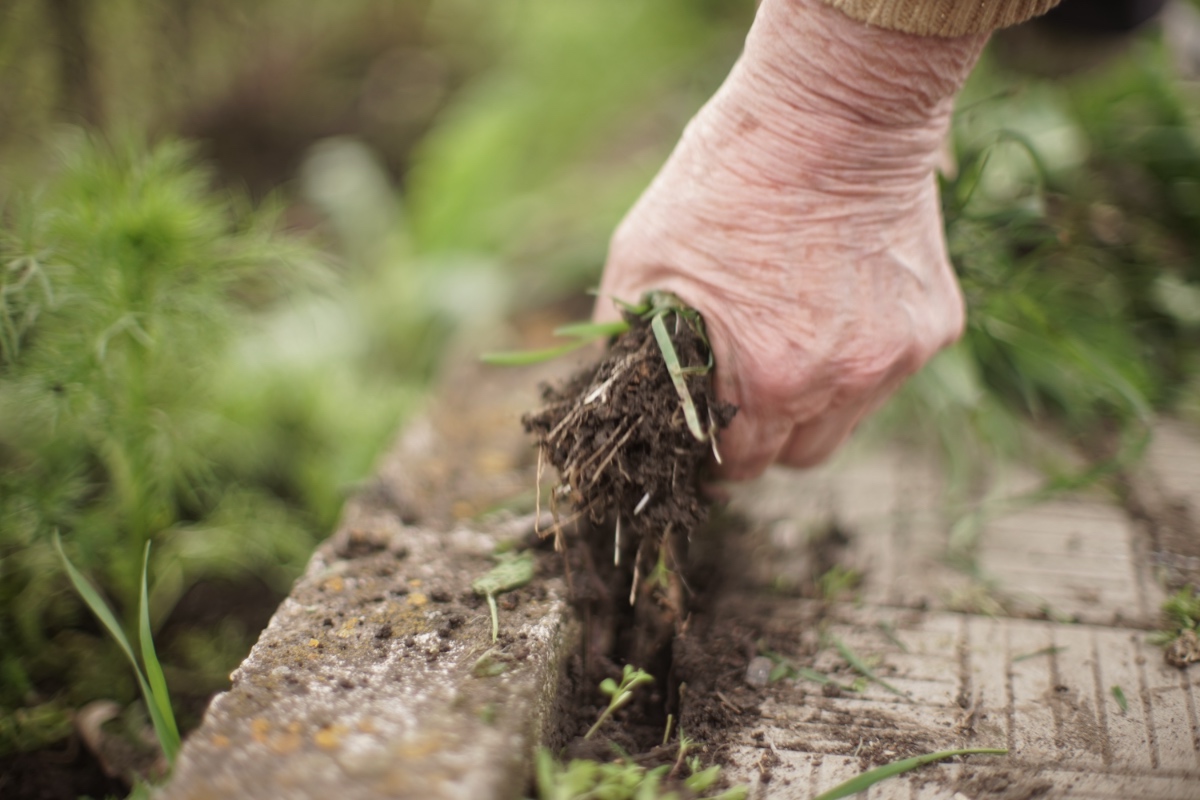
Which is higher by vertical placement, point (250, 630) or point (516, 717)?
point (516, 717)

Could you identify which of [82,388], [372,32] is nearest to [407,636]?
[82,388]

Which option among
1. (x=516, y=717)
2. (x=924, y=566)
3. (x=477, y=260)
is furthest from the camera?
(x=477, y=260)

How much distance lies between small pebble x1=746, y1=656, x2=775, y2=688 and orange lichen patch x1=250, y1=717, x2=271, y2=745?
2.52ft

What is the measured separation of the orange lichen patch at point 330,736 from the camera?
111 centimetres

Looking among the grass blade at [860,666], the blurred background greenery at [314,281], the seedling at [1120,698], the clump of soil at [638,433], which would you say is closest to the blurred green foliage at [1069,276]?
the blurred background greenery at [314,281]

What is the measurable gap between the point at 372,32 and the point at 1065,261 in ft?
14.0

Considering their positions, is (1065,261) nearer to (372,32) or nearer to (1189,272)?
(1189,272)

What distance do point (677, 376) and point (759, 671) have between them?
0.55 m

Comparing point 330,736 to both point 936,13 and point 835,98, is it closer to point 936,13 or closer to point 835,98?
point 835,98

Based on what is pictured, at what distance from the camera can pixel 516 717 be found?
1187 mm

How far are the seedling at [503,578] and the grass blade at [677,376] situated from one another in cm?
40

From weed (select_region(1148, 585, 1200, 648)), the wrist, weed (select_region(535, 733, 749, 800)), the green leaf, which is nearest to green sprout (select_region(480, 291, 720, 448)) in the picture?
the wrist

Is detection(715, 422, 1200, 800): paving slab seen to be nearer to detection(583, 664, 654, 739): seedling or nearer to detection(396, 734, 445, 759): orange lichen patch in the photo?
detection(583, 664, 654, 739): seedling

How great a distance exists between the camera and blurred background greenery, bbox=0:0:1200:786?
5.41ft
